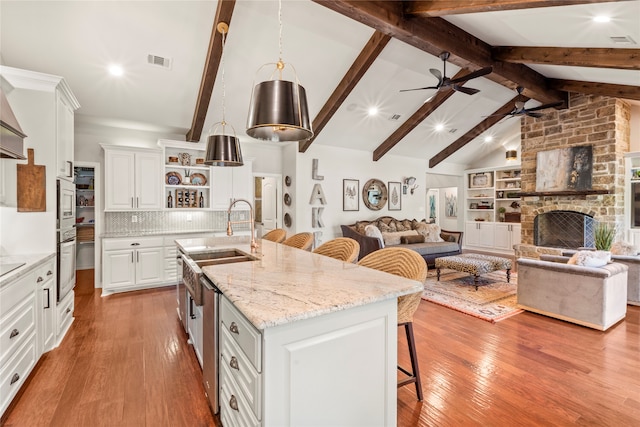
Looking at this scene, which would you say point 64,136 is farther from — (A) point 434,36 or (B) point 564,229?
(B) point 564,229

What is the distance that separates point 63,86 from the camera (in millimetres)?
3070

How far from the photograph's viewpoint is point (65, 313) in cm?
326

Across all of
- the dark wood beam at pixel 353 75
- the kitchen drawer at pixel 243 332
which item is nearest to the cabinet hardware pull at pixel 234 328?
the kitchen drawer at pixel 243 332

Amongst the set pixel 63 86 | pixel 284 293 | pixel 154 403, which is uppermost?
pixel 63 86

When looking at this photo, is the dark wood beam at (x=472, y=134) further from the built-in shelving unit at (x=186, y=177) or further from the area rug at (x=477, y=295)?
the built-in shelving unit at (x=186, y=177)

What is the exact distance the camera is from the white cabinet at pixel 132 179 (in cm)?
478

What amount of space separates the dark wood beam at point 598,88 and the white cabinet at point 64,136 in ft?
25.1

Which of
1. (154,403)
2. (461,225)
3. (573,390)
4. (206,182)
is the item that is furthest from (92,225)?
(461,225)

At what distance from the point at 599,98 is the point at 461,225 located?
467 centimetres

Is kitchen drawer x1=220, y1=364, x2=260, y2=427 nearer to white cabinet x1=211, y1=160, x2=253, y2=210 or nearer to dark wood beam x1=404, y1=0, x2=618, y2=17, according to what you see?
dark wood beam x1=404, y1=0, x2=618, y2=17

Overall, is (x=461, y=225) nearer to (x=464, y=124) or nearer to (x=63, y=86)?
(x=464, y=124)

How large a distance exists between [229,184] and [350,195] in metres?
2.91

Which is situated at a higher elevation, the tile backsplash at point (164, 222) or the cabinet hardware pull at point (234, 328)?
the tile backsplash at point (164, 222)

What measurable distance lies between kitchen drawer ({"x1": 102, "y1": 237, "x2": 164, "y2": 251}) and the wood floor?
1275 mm
